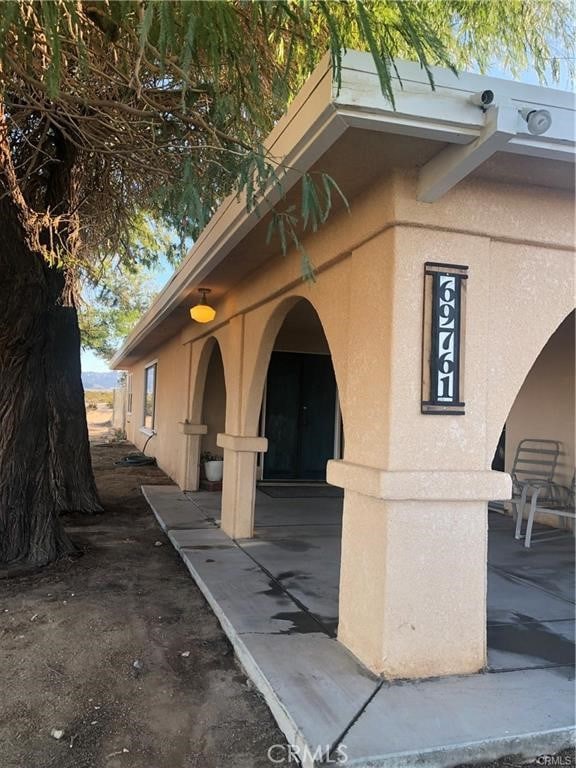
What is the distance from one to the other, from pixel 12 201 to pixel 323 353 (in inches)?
260

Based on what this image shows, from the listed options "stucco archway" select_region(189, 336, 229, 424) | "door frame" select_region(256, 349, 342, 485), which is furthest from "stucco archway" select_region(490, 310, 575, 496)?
"stucco archway" select_region(189, 336, 229, 424)

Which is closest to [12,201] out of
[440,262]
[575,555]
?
[440,262]

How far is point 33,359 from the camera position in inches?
211

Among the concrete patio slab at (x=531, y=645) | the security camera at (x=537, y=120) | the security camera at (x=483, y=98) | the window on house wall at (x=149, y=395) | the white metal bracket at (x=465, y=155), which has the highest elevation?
the security camera at (x=483, y=98)

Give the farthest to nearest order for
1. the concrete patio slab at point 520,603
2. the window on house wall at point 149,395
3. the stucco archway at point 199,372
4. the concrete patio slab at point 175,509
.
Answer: the window on house wall at point 149,395 < the stucco archway at point 199,372 < the concrete patio slab at point 175,509 < the concrete patio slab at point 520,603

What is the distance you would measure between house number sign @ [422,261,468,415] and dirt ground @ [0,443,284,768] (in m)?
1.78

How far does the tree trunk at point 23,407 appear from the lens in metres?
4.98

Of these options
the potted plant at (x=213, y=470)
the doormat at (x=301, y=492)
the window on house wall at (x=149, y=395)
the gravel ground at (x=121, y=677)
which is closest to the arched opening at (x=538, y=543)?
the gravel ground at (x=121, y=677)

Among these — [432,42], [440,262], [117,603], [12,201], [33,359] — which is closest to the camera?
[432,42]

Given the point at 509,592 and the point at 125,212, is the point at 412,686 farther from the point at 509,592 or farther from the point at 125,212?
the point at 125,212

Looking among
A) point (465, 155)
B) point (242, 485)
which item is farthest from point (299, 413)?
point (465, 155)

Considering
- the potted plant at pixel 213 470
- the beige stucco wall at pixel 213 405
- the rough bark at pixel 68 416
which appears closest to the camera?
the rough bark at pixel 68 416

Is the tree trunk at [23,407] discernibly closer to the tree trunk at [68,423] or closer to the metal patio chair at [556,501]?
the tree trunk at [68,423]

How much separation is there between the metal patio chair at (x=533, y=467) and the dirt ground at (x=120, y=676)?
3689mm
